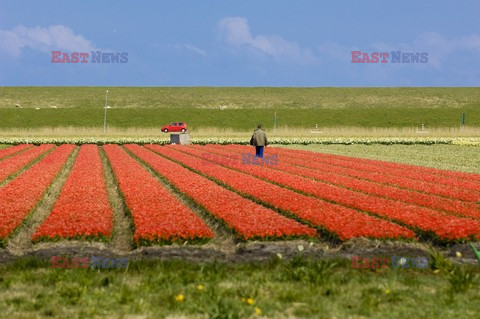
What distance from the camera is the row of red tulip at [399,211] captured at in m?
11.6

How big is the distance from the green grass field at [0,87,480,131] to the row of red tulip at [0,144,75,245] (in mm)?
65694

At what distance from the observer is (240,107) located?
124m

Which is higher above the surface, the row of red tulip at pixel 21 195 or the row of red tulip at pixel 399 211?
the row of red tulip at pixel 399 211

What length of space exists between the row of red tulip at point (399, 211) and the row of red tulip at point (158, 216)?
4.04m

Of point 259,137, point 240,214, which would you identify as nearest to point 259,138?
point 259,137

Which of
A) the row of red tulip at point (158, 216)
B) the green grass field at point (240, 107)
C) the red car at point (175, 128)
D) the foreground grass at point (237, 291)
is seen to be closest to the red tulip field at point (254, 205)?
the row of red tulip at point (158, 216)

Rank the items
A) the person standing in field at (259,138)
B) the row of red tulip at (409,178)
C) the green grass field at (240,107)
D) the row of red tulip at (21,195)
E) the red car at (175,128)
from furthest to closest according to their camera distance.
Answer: the green grass field at (240,107)
the red car at (175,128)
the person standing in field at (259,138)
the row of red tulip at (409,178)
the row of red tulip at (21,195)

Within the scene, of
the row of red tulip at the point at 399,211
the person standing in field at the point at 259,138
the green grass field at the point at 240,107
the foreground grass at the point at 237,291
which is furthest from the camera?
the green grass field at the point at 240,107

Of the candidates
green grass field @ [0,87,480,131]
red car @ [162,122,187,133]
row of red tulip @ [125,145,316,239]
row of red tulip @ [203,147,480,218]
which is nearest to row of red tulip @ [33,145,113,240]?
row of red tulip @ [125,145,316,239]

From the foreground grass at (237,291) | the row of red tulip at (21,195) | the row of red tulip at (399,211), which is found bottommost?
the foreground grass at (237,291)

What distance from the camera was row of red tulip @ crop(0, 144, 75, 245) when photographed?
12.4m

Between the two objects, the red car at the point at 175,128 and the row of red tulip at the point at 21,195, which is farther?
the red car at the point at 175,128

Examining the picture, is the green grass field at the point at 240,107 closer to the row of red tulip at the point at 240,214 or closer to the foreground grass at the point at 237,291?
the row of red tulip at the point at 240,214

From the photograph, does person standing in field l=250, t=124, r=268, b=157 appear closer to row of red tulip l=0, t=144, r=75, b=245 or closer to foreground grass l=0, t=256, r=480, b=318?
row of red tulip l=0, t=144, r=75, b=245
